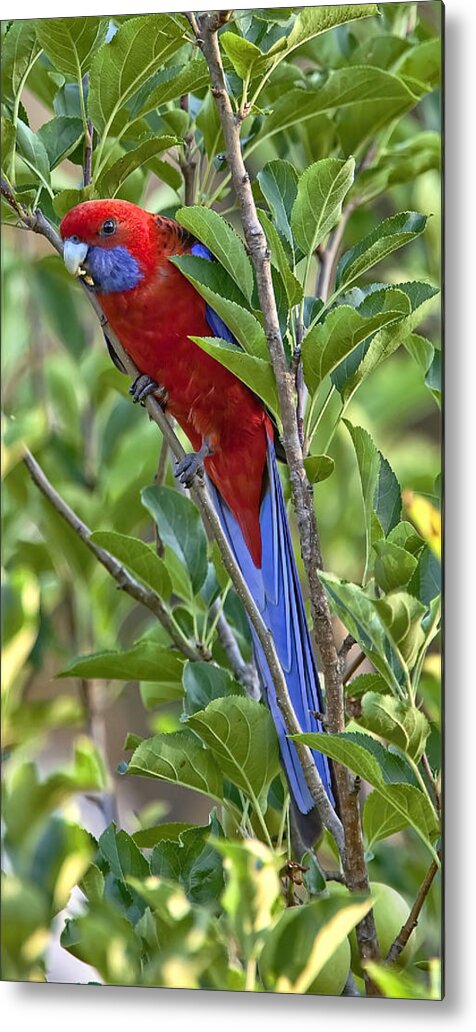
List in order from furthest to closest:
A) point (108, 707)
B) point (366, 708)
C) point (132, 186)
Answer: point (108, 707)
point (132, 186)
point (366, 708)

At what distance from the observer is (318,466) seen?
1.47 m

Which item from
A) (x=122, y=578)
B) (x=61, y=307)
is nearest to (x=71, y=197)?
(x=61, y=307)

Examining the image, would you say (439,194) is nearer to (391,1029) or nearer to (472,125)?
(472,125)

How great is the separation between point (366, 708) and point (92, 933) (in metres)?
0.44

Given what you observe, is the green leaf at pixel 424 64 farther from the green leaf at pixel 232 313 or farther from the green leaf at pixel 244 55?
the green leaf at pixel 232 313

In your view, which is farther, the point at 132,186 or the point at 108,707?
the point at 108,707

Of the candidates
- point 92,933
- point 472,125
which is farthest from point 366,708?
point 472,125

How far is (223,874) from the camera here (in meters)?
1.59

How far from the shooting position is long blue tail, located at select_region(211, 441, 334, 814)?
1571 millimetres

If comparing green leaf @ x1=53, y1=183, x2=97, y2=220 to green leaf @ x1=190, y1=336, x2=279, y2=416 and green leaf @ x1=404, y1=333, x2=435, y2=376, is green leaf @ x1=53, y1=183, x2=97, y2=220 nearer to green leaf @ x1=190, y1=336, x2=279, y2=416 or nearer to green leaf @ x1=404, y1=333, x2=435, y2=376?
green leaf @ x1=190, y1=336, x2=279, y2=416

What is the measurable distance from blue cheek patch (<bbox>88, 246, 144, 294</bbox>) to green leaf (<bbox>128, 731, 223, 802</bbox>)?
1.96 ft

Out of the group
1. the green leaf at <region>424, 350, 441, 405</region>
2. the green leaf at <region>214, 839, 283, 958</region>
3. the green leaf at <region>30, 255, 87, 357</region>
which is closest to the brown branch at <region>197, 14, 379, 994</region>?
the green leaf at <region>214, 839, 283, 958</region>

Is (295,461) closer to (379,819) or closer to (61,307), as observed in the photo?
(379,819)

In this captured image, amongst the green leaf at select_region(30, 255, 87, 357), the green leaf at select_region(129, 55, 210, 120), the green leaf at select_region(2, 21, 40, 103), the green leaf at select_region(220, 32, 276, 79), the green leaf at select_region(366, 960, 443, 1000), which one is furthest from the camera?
the green leaf at select_region(30, 255, 87, 357)
